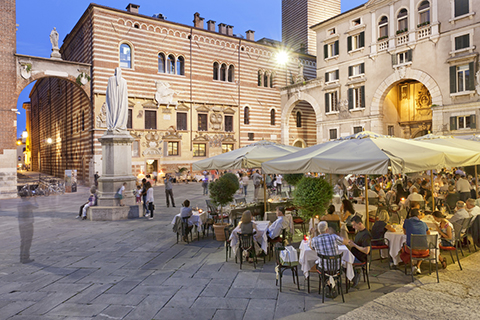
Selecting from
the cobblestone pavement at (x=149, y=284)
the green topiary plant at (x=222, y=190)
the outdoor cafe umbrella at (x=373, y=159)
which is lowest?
the cobblestone pavement at (x=149, y=284)

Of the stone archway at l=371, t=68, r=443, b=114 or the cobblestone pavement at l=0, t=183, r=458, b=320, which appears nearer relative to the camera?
the cobblestone pavement at l=0, t=183, r=458, b=320

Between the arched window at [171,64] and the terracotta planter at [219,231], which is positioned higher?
the arched window at [171,64]

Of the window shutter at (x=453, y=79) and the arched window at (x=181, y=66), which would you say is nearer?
the window shutter at (x=453, y=79)

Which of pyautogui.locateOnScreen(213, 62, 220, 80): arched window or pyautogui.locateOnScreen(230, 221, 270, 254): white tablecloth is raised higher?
pyautogui.locateOnScreen(213, 62, 220, 80): arched window

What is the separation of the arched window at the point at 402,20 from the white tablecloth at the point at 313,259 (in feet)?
73.8

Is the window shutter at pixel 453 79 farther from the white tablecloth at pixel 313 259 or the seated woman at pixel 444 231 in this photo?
the white tablecloth at pixel 313 259

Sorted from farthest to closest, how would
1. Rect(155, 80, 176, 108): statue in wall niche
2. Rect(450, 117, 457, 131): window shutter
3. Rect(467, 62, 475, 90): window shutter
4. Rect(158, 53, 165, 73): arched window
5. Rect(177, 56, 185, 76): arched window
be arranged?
Rect(177, 56, 185, 76): arched window → Rect(158, 53, 165, 73): arched window → Rect(155, 80, 176, 108): statue in wall niche → Rect(450, 117, 457, 131): window shutter → Rect(467, 62, 475, 90): window shutter

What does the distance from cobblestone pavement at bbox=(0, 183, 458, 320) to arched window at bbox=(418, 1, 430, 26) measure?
21.1 metres

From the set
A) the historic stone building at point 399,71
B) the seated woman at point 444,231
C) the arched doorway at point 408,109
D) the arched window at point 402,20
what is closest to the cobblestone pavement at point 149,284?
the seated woman at point 444,231

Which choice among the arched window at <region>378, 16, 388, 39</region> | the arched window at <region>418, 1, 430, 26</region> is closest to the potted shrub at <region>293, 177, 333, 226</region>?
the arched window at <region>418, 1, 430, 26</region>

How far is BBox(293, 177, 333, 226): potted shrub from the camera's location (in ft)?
20.2

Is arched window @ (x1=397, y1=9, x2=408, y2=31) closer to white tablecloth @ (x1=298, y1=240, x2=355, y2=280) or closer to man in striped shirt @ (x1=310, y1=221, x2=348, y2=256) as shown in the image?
white tablecloth @ (x1=298, y1=240, x2=355, y2=280)

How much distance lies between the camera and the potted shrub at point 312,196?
6154mm

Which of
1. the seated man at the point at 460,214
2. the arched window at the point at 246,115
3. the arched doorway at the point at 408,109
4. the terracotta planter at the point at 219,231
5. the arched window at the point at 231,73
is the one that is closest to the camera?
the seated man at the point at 460,214
